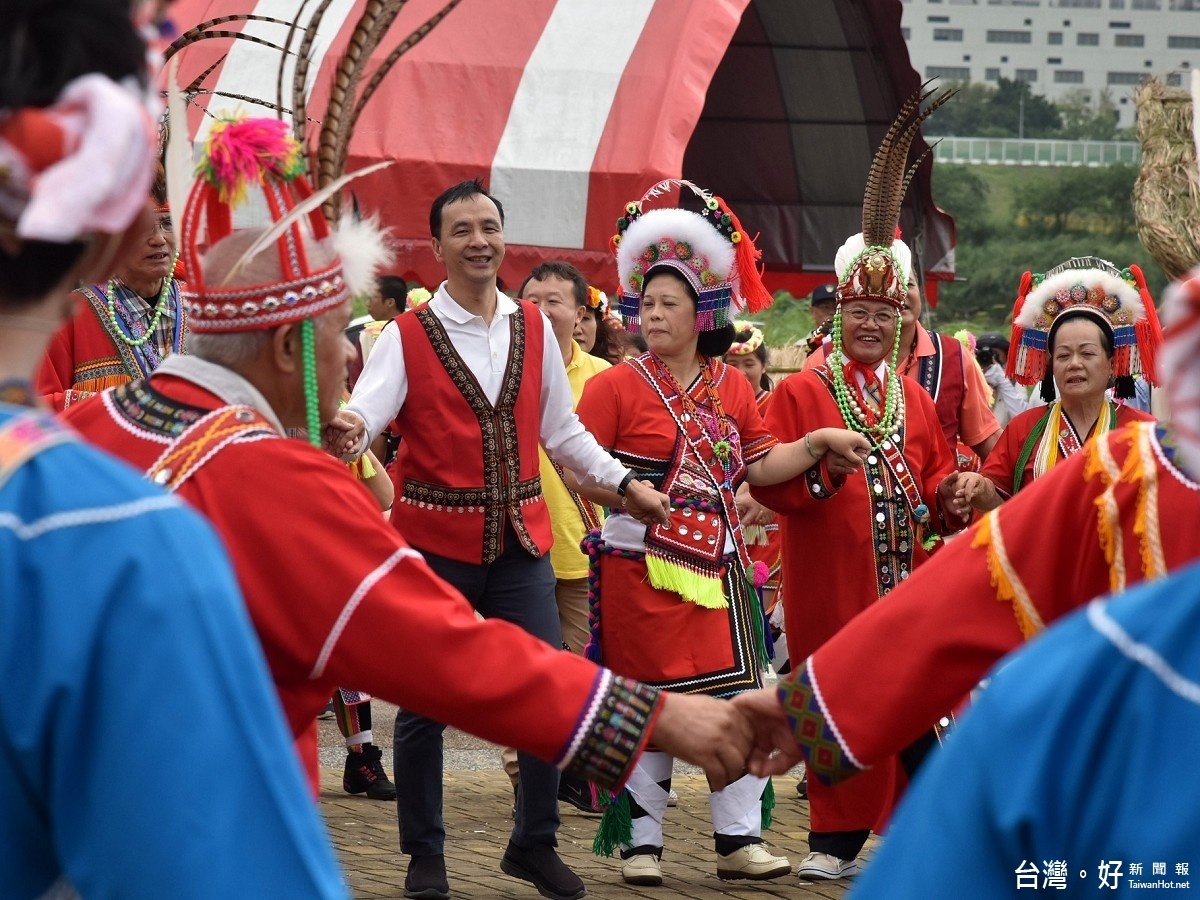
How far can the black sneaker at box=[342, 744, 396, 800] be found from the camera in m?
6.74

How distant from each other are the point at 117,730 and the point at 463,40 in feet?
34.7

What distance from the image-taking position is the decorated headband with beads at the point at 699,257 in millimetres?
6109

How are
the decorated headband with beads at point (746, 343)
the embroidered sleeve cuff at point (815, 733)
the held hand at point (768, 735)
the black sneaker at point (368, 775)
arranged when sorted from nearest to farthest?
the embroidered sleeve cuff at point (815, 733)
the held hand at point (768, 735)
the black sneaker at point (368, 775)
the decorated headband with beads at point (746, 343)

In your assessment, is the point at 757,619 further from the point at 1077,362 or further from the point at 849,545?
the point at 1077,362

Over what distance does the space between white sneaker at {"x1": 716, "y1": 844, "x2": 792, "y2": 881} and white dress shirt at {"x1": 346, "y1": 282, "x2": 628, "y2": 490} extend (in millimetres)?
1265

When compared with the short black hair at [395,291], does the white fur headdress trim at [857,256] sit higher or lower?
lower

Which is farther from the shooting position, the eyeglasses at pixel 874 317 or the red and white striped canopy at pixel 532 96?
the red and white striped canopy at pixel 532 96

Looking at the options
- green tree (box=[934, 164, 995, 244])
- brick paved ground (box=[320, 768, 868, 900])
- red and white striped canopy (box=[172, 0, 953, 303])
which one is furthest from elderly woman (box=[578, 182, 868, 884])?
green tree (box=[934, 164, 995, 244])

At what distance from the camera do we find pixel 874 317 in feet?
20.6

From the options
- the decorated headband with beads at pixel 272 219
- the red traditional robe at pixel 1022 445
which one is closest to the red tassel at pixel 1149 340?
the red traditional robe at pixel 1022 445

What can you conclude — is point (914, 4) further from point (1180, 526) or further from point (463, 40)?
point (1180, 526)

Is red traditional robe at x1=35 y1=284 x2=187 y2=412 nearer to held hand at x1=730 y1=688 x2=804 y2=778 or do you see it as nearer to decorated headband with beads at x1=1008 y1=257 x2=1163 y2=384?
held hand at x1=730 y1=688 x2=804 y2=778

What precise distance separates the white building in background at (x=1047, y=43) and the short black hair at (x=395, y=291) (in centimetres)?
8878

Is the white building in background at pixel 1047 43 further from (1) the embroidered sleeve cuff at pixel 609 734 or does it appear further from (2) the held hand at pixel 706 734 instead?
(1) the embroidered sleeve cuff at pixel 609 734
